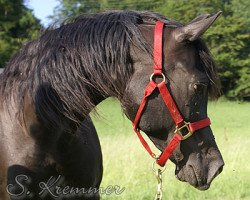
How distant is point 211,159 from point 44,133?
976 mm

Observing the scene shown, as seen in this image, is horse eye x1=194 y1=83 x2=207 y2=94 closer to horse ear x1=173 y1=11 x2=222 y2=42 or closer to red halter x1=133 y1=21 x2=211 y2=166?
red halter x1=133 y1=21 x2=211 y2=166

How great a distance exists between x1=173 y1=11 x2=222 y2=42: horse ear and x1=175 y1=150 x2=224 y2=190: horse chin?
0.68 meters

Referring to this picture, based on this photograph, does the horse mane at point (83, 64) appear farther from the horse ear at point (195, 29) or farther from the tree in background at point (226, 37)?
the tree in background at point (226, 37)

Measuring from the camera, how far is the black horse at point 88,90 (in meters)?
2.33

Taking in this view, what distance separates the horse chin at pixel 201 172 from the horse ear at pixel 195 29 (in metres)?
0.68

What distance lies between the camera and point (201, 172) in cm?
231

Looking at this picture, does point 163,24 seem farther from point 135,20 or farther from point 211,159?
point 211,159

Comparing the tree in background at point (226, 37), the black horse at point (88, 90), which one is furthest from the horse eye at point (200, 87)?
the tree in background at point (226, 37)

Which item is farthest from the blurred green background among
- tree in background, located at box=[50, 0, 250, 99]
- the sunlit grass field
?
the sunlit grass field

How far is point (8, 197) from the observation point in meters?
2.60

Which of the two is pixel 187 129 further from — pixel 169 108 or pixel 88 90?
pixel 88 90

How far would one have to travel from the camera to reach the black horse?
233 centimetres

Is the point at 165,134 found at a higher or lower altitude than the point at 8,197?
higher

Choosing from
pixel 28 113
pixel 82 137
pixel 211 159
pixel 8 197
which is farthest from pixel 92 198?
pixel 211 159
